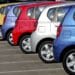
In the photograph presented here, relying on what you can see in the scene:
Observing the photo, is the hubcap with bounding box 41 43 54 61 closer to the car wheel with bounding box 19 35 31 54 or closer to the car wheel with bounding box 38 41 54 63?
the car wheel with bounding box 38 41 54 63

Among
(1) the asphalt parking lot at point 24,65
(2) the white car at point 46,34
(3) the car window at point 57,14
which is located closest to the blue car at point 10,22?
(1) the asphalt parking lot at point 24,65

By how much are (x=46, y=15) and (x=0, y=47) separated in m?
4.84

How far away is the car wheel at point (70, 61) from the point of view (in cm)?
1013

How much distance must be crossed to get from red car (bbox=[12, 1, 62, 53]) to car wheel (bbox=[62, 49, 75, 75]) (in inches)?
162

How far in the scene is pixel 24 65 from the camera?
1206cm

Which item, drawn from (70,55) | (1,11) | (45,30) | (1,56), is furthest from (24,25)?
(1,11)

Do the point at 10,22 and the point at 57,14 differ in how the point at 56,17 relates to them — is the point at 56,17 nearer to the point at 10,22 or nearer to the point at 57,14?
the point at 57,14

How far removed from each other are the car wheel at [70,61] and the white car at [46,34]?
A: 2076 millimetres

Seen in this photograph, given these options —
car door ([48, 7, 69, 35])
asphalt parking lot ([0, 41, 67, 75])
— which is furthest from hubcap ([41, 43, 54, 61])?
car door ([48, 7, 69, 35])

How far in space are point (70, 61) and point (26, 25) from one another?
14.4 ft

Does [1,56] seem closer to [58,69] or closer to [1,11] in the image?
[58,69]

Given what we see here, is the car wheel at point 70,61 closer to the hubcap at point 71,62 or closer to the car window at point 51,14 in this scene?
the hubcap at point 71,62

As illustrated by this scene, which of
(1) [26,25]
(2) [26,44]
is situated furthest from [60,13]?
(2) [26,44]

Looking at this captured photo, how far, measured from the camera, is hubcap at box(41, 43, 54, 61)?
483 inches
